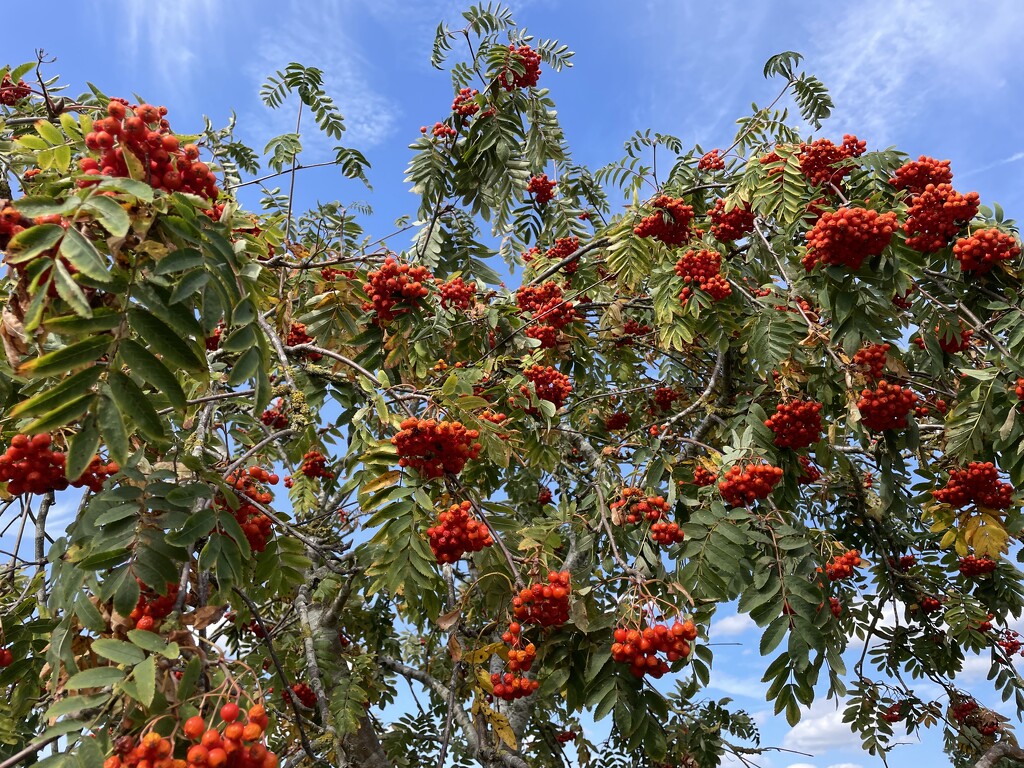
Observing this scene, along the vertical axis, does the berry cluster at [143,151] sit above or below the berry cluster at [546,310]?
below

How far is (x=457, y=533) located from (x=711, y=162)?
16.9ft

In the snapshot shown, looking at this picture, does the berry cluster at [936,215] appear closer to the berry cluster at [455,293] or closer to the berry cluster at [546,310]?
the berry cluster at [546,310]

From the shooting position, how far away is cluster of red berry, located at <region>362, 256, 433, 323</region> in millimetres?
4445

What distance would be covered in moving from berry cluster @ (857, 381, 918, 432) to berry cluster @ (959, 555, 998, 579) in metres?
2.58

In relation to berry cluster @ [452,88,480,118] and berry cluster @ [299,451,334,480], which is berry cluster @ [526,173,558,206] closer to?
berry cluster @ [452,88,480,118]

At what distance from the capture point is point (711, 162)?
6965mm

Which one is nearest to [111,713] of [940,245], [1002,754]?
[940,245]

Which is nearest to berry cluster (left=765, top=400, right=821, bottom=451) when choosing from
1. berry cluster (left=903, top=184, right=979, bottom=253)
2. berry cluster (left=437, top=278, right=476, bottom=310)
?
berry cluster (left=903, top=184, right=979, bottom=253)

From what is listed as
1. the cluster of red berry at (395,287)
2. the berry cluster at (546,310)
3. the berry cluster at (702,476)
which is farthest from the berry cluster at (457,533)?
the berry cluster at (546,310)

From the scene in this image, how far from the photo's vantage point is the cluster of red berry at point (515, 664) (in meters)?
3.29

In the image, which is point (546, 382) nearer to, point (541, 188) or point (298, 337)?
point (298, 337)

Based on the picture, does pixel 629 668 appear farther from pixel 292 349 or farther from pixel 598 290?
pixel 598 290

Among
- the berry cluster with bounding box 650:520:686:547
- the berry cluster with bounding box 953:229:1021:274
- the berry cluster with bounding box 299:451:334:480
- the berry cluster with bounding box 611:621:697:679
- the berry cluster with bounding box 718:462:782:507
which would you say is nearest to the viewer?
the berry cluster with bounding box 611:621:697:679

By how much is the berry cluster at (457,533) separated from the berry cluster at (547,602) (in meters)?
0.31
